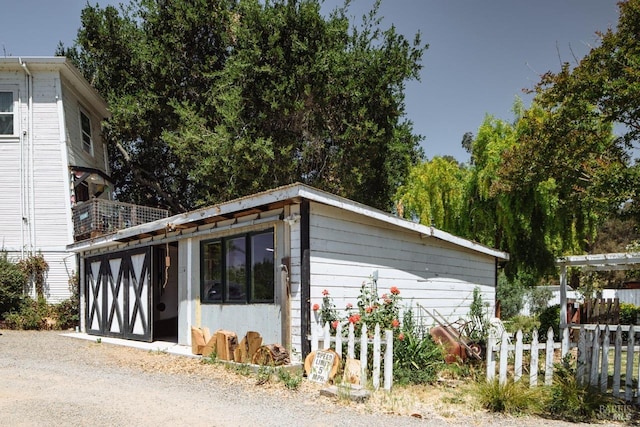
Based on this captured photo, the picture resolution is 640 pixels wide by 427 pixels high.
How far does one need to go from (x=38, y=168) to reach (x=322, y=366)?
621 inches

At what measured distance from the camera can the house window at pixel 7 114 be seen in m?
19.6

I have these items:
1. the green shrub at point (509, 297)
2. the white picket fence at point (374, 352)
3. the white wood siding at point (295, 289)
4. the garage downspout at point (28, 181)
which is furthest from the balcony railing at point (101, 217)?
the green shrub at point (509, 297)

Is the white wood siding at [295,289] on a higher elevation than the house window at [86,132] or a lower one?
lower

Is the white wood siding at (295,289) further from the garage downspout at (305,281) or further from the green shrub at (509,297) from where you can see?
the green shrub at (509,297)

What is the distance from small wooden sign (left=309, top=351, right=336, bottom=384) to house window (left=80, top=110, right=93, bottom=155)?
17398mm

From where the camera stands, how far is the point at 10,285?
59.1ft

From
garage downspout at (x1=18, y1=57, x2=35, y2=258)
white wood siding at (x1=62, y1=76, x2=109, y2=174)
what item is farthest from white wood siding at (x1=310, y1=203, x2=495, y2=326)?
garage downspout at (x1=18, y1=57, x2=35, y2=258)

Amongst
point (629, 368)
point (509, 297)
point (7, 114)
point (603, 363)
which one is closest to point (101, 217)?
point (7, 114)

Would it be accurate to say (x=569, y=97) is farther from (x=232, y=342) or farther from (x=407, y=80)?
(x=407, y=80)

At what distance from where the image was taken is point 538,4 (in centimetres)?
1298

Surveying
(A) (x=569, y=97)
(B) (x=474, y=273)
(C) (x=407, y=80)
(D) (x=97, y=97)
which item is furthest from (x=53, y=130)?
(A) (x=569, y=97)

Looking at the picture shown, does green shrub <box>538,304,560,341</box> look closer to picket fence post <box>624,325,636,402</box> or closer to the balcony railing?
picket fence post <box>624,325,636,402</box>

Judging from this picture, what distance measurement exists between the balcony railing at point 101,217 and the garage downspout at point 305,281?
10365 millimetres

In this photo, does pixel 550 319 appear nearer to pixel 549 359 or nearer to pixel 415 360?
pixel 415 360
